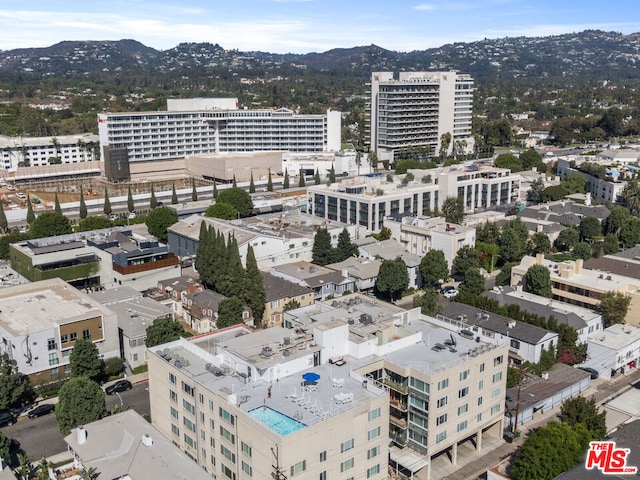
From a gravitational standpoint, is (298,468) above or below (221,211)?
below

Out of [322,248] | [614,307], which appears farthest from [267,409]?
[322,248]

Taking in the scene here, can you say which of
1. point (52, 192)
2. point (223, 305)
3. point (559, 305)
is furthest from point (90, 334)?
point (52, 192)

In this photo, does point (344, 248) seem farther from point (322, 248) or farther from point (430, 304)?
point (430, 304)

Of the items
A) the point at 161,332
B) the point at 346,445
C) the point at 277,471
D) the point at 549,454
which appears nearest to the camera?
the point at 277,471

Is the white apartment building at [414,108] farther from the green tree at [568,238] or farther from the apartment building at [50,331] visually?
the apartment building at [50,331]

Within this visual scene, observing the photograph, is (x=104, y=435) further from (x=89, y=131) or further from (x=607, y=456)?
(x=89, y=131)

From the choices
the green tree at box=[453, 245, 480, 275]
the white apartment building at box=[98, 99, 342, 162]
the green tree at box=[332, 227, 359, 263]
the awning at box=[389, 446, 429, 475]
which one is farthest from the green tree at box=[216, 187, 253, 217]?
the awning at box=[389, 446, 429, 475]
